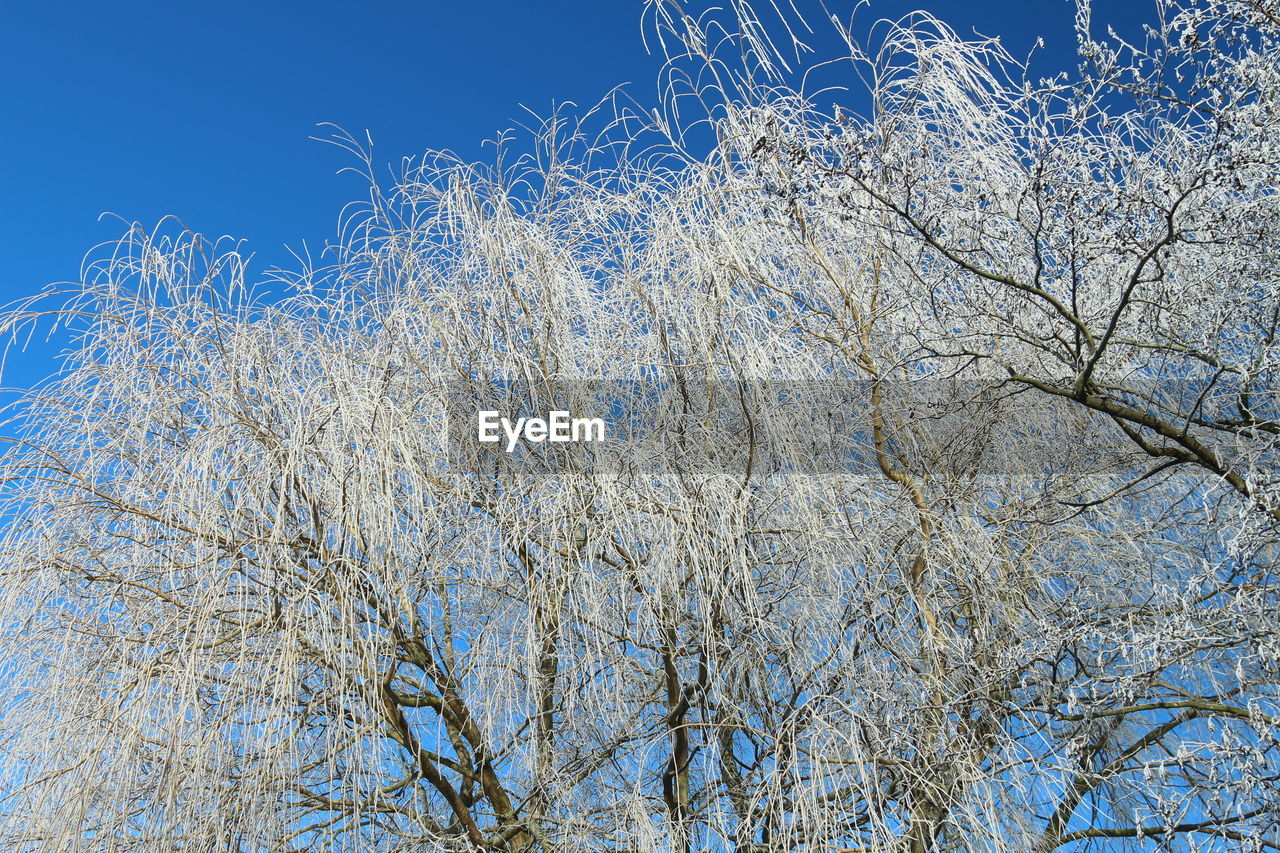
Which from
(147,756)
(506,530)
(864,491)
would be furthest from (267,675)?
(864,491)

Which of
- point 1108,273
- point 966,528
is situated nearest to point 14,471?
point 966,528

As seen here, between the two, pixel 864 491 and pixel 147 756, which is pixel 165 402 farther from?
pixel 864 491

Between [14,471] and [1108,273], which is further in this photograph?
[1108,273]

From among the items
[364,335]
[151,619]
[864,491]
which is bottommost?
[151,619]

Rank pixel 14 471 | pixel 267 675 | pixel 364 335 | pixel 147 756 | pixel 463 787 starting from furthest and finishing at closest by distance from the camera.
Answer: pixel 364 335
pixel 463 787
pixel 14 471
pixel 147 756
pixel 267 675

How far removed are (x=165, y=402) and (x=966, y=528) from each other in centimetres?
275

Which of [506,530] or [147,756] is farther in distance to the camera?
[506,530]

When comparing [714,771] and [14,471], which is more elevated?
[14,471]

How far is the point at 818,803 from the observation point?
266cm

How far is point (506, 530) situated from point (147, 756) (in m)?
1.20

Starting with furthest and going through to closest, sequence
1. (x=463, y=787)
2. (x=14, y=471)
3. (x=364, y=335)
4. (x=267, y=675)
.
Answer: (x=364, y=335) → (x=463, y=787) → (x=14, y=471) → (x=267, y=675)

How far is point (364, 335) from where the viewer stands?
3863 mm

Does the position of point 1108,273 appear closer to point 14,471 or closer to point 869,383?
point 869,383

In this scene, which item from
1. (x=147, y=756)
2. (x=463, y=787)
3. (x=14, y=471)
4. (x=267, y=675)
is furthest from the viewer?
(x=463, y=787)
